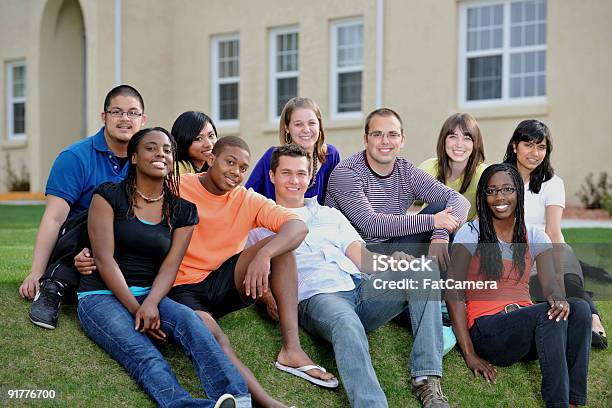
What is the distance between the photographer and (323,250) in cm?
540

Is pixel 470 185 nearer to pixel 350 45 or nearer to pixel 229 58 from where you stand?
pixel 350 45

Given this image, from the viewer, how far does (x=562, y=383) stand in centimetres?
488

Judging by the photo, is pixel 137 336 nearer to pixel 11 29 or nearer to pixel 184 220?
pixel 184 220

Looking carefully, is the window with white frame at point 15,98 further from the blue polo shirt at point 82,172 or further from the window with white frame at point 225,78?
the blue polo shirt at point 82,172

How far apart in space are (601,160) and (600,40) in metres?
1.78

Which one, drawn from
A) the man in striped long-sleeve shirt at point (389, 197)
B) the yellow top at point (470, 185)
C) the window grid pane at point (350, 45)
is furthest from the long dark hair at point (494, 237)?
the window grid pane at point (350, 45)

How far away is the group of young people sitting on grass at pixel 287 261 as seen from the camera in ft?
15.1

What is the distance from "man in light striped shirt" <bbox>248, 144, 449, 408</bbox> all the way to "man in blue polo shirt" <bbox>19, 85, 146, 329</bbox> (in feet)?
3.08

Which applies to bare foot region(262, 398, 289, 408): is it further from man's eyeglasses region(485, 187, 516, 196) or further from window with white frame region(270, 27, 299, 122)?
window with white frame region(270, 27, 299, 122)

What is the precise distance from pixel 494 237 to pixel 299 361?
1437 millimetres

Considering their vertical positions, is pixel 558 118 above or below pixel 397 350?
Answer: above

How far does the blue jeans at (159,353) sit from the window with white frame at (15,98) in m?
16.0

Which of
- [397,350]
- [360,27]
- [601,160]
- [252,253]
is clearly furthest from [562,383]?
[360,27]

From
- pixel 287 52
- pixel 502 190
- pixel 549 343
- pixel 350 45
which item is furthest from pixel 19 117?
pixel 549 343
